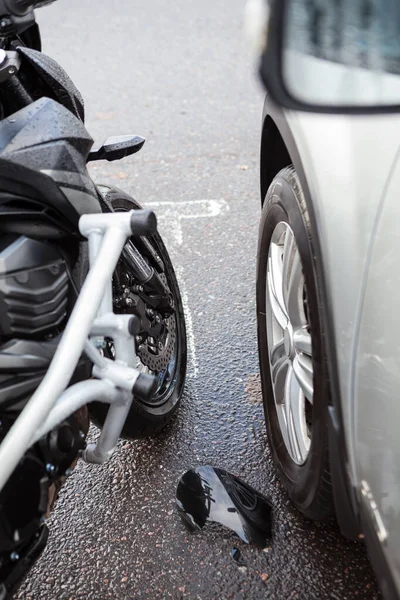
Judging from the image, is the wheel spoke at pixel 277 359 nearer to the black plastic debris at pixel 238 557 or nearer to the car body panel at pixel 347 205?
the black plastic debris at pixel 238 557

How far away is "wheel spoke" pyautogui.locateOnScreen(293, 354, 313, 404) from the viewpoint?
6.11 feet

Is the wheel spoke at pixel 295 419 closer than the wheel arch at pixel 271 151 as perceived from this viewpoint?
Yes

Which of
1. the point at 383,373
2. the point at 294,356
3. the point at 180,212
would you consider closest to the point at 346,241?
the point at 383,373

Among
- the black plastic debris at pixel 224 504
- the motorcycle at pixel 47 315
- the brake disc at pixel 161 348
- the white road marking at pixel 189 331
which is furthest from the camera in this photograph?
the white road marking at pixel 189 331

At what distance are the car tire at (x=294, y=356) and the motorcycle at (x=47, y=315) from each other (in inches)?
15.1

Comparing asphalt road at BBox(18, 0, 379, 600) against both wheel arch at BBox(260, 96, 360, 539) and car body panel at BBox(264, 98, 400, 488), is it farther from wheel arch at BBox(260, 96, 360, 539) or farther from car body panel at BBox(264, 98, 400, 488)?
car body panel at BBox(264, 98, 400, 488)

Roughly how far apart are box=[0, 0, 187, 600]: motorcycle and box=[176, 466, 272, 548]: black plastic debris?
20.0 inches

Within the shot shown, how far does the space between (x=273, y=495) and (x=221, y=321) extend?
1025 millimetres

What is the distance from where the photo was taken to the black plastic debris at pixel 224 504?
2.12m

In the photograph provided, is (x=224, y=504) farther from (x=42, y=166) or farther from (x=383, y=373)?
(x=42, y=166)

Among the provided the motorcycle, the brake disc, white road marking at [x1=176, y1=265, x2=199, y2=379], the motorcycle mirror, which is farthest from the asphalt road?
the motorcycle mirror

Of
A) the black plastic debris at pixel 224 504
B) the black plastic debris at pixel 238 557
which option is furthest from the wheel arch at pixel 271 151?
the black plastic debris at pixel 238 557

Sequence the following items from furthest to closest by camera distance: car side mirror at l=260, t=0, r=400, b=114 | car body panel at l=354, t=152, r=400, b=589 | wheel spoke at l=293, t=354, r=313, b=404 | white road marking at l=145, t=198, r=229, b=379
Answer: white road marking at l=145, t=198, r=229, b=379, wheel spoke at l=293, t=354, r=313, b=404, car body panel at l=354, t=152, r=400, b=589, car side mirror at l=260, t=0, r=400, b=114

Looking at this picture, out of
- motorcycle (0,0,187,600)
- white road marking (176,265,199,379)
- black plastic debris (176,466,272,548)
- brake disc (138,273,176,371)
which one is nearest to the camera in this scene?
motorcycle (0,0,187,600)
